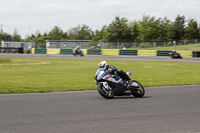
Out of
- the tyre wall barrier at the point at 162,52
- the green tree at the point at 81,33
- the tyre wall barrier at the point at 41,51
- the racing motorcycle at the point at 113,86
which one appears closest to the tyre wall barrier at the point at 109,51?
the tyre wall barrier at the point at 162,52

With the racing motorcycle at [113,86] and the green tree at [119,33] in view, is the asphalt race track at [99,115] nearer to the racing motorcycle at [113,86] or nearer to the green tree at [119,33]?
the racing motorcycle at [113,86]

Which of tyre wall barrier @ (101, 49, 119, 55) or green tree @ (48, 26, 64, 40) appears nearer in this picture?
tyre wall barrier @ (101, 49, 119, 55)

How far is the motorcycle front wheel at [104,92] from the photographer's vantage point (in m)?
10.1

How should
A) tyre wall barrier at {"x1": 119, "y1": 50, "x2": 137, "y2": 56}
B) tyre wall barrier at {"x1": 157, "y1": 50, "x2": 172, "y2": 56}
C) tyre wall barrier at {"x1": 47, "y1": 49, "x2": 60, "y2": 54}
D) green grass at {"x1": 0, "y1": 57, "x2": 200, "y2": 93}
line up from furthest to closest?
1. tyre wall barrier at {"x1": 47, "y1": 49, "x2": 60, "y2": 54}
2. tyre wall barrier at {"x1": 119, "y1": 50, "x2": 137, "y2": 56}
3. tyre wall barrier at {"x1": 157, "y1": 50, "x2": 172, "y2": 56}
4. green grass at {"x1": 0, "y1": 57, "x2": 200, "y2": 93}

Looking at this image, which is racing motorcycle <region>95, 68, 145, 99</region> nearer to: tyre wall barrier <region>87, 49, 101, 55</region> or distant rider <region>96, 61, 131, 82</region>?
distant rider <region>96, 61, 131, 82</region>

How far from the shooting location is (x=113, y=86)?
10266 millimetres

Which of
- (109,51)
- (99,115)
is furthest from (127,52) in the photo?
(99,115)

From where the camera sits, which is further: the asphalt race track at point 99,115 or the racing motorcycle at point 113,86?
the racing motorcycle at point 113,86

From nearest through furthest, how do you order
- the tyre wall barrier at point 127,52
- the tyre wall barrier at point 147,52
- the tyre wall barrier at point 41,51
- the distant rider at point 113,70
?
the distant rider at point 113,70 → the tyre wall barrier at point 147,52 → the tyre wall barrier at point 127,52 → the tyre wall barrier at point 41,51

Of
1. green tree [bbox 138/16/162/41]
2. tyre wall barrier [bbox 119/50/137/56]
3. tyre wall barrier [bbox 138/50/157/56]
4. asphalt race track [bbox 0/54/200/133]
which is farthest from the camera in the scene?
green tree [bbox 138/16/162/41]

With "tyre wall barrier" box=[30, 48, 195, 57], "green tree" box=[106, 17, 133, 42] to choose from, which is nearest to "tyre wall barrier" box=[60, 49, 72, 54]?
"tyre wall barrier" box=[30, 48, 195, 57]

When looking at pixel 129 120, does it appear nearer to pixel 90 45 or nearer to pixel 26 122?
pixel 26 122

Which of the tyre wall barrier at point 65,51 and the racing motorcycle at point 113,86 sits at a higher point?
the tyre wall barrier at point 65,51

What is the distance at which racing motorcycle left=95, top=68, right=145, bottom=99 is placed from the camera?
10.1m
